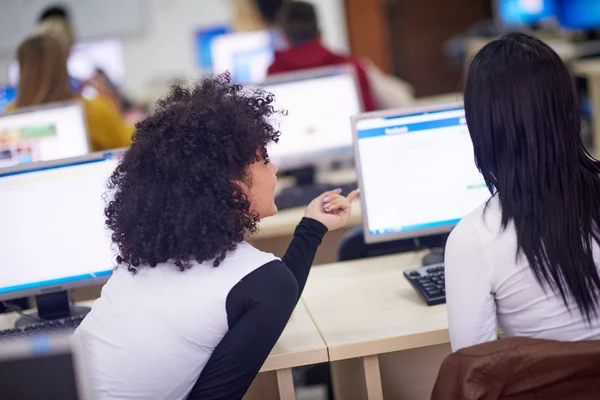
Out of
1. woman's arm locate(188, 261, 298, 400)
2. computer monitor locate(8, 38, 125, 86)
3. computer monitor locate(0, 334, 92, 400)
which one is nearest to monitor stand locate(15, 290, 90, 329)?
woman's arm locate(188, 261, 298, 400)

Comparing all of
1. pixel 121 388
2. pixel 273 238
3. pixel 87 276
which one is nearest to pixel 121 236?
pixel 121 388

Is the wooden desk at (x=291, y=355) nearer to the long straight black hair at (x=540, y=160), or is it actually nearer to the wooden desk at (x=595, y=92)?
the long straight black hair at (x=540, y=160)

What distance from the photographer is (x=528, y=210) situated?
1.42 meters

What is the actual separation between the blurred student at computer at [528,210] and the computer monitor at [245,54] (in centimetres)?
325

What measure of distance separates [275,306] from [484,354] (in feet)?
1.17

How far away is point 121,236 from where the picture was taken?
151cm

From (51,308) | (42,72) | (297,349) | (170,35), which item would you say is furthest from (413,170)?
(170,35)

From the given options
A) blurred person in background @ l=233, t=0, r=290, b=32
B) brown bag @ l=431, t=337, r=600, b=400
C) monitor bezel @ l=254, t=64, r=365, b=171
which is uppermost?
blurred person in background @ l=233, t=0, r=290, b=32

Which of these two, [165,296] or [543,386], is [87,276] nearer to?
[165,296]

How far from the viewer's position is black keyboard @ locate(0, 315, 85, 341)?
191 centimetres

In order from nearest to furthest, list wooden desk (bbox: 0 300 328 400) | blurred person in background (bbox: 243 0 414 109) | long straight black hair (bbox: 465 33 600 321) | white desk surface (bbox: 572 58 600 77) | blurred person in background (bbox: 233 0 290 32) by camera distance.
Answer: long straight black hair (bbox: 465 33 600 321)
wooden desk (bbox: 0 300 328 400)
blurred person in background (bbox: 243 0 414 109)
blurred person in background (bbox: 233 0 290 32)
white desk surface (bbox: 572 58 600 77)

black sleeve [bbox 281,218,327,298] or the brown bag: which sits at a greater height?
black sleeve [bbox 281,218,327,298]

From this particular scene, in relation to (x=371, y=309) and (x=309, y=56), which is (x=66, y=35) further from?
(x=371, y=309)

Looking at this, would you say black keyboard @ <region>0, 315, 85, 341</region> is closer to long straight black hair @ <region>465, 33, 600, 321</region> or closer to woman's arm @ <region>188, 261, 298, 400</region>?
woman's arm @ <region>188, 261, 298, 400</region>
